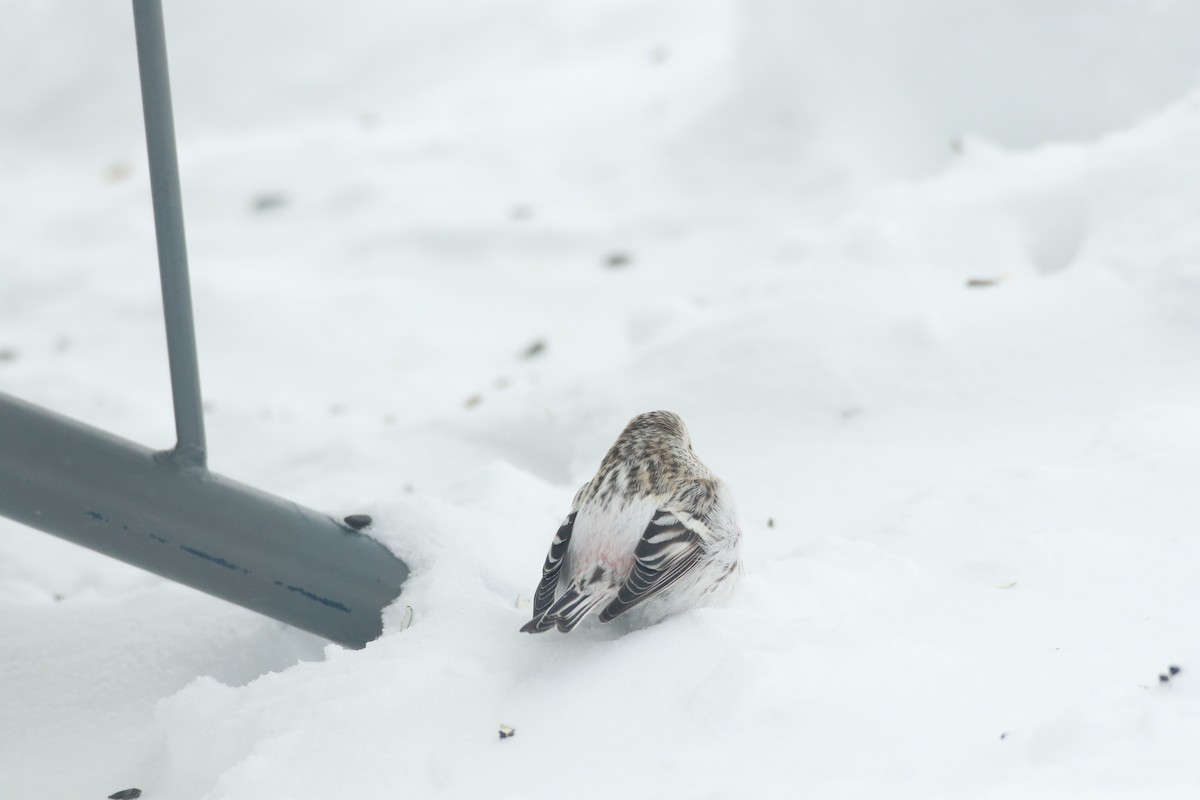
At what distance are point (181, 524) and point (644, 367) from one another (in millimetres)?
1880

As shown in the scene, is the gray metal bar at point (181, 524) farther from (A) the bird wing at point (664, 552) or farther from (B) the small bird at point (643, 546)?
(A) the bird wing at point (664, 552)

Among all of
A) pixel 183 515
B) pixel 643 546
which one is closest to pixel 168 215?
pixel 183 515

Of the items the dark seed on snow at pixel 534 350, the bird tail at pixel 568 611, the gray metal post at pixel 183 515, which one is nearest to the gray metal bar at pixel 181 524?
the gray metal post at pixel 183 515

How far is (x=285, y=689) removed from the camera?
2.41 m

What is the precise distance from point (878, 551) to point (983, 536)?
0.26 m

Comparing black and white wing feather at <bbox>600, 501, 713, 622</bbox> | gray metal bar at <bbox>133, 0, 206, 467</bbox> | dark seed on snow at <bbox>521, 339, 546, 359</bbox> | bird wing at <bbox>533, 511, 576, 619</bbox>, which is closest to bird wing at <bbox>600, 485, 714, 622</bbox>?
black and white wing feather at <bbox>600, 501, 713, 622</bbox>

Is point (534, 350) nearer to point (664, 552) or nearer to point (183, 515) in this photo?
point (183, 515)

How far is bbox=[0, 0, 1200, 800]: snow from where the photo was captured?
2.14 metres

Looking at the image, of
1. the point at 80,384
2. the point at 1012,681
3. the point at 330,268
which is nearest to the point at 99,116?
the point at 330,268

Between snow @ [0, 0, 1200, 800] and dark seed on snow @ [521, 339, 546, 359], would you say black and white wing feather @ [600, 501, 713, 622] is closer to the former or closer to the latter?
snow @ [0, 0, 1200, 800]

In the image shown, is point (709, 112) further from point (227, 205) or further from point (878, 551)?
point (878, 551)

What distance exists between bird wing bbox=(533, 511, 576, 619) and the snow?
10 centimetres

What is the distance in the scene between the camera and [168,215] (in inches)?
104

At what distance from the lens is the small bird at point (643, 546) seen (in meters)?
2.39
